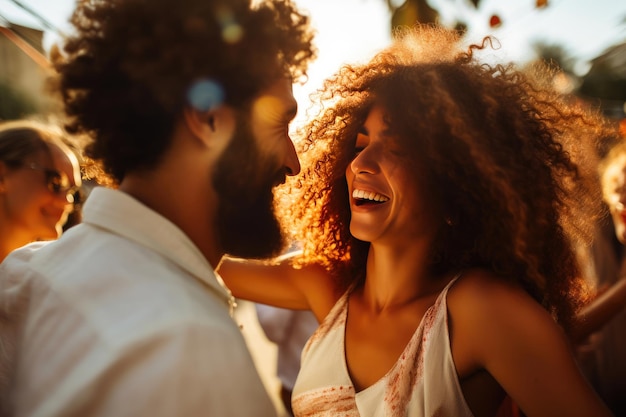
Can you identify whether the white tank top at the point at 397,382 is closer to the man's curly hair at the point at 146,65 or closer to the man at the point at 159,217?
the man at the point at 159,217

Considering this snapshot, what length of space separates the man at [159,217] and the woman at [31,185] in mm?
1725

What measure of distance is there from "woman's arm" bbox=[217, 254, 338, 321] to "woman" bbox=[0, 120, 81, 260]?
112 centimetres

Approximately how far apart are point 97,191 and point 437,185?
1.42m

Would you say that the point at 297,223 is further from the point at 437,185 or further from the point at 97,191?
the point at 97,191

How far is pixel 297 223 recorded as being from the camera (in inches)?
121

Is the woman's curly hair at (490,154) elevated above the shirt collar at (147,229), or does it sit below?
above

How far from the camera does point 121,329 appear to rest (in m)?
1.19

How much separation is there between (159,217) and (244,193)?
1.08ft

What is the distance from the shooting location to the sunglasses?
3375 millimetres

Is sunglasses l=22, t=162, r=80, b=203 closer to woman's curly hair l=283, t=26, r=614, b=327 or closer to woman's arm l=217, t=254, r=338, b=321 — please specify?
woman's arm l=217, t=254, r=338, b=321

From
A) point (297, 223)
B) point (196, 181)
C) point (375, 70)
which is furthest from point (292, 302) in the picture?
point (196, 181)

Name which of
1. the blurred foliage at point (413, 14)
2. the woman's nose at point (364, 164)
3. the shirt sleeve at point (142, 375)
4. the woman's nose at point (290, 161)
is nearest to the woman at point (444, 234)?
the woman's nose at point (364, 164)

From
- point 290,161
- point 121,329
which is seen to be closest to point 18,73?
point 290,161

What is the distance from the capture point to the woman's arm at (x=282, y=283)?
9.21 ft
